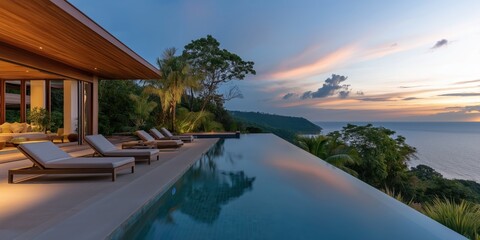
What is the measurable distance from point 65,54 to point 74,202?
18.8 ft

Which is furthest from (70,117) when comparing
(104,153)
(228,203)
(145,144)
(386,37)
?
(386,37)

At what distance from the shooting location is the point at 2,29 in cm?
607

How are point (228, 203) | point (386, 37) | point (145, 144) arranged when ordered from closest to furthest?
point (228, 203)
point (145, 144)
point (386, 37)

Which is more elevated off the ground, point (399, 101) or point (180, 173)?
point (399, 101)

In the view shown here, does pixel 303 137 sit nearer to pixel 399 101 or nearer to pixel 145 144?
pixel 145 144

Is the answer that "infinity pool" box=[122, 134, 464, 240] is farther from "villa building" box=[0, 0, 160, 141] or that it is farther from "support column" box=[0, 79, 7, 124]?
"support column" box=[0, 79, 7, 124]

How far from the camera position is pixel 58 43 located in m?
7.26

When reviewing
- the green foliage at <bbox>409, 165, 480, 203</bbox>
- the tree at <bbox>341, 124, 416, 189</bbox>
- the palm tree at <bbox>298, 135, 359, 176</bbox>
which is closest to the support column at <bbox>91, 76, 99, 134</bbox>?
the palm tree at <bbox>298, 135, 359, 176</bbox>

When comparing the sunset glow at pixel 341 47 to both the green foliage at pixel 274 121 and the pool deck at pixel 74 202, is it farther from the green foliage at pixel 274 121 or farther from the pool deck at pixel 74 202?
the pool deck at pixel 74 202

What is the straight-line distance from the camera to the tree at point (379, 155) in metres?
16.8

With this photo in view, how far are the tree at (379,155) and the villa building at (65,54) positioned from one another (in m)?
11.4

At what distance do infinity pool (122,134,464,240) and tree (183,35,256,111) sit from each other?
53.9 feet

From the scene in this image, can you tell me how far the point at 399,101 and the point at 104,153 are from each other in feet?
67.2

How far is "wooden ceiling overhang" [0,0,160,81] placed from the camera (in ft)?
17.0
